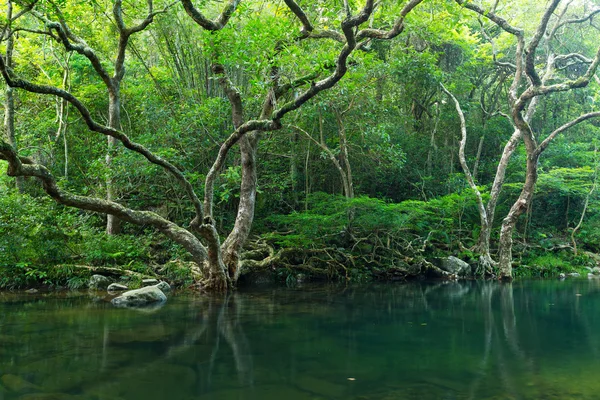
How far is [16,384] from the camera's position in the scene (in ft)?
13.1

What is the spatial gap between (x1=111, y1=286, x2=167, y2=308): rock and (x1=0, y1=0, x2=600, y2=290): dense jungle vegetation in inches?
51.7

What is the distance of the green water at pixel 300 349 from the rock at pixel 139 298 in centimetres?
38

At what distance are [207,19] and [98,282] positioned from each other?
6.81 m

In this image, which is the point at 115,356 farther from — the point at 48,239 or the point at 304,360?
the point at 48,239

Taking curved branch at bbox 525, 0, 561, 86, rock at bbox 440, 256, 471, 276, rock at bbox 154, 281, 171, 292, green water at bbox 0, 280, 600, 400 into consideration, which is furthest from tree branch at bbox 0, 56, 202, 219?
curved branch at bbox 525, 0, 561, 86

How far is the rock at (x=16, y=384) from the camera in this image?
12.6ft

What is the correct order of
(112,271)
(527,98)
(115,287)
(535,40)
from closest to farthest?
(115,287), (535,40), (112,271), (527,98)

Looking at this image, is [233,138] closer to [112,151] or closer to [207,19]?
[207,19]

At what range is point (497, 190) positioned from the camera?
14.7 meters

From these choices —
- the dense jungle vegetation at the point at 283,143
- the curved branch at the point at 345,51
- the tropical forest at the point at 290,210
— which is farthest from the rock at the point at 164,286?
the curved branch at the point at 345,51

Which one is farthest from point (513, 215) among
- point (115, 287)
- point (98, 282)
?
point (98, 282)

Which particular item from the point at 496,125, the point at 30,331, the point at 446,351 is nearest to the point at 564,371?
the point at 446,351

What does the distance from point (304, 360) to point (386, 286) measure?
27.0ft

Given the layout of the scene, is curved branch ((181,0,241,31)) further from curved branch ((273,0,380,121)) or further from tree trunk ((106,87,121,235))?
tree trunk ((106,87,121,235))
